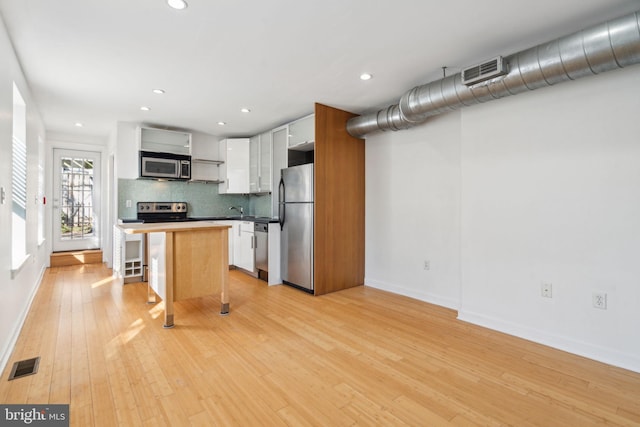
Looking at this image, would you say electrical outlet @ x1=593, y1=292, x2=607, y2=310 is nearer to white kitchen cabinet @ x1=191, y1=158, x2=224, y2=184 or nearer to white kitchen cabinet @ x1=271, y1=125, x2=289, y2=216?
white kitchen cabinet @ x1=271, y1=125, x2=289, y2=216

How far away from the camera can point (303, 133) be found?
427 cm

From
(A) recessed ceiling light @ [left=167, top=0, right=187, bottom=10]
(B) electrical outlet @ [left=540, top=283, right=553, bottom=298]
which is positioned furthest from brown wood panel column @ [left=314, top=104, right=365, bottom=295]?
(B) electrical outlet @ [left=540, top=283, right=553, bottom=298]

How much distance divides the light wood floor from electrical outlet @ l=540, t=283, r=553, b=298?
43cm

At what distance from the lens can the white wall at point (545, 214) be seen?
2256 millimetres

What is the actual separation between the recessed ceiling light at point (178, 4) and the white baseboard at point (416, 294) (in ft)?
11.8

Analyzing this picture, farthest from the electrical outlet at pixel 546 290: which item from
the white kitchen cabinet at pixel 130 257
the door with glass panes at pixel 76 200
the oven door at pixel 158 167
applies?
the door with glass panes at pixel 76 200

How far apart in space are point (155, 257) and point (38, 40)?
6.86 ft

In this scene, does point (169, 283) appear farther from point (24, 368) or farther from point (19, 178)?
point (19, 178)

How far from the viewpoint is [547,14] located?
2094 millimetres

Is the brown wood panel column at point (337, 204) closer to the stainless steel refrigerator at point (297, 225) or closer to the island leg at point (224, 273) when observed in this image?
the stainless steel refrigerator at point (297, 225)

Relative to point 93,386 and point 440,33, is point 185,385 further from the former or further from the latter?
point 440,33

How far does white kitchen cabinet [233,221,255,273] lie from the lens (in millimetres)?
4836

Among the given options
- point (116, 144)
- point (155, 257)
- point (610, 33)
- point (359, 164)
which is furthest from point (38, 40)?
point (610, 33)

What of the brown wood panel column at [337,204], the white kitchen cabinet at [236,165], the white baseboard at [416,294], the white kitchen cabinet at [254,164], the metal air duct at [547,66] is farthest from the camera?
the white kitchen cabinet at [236,165]
